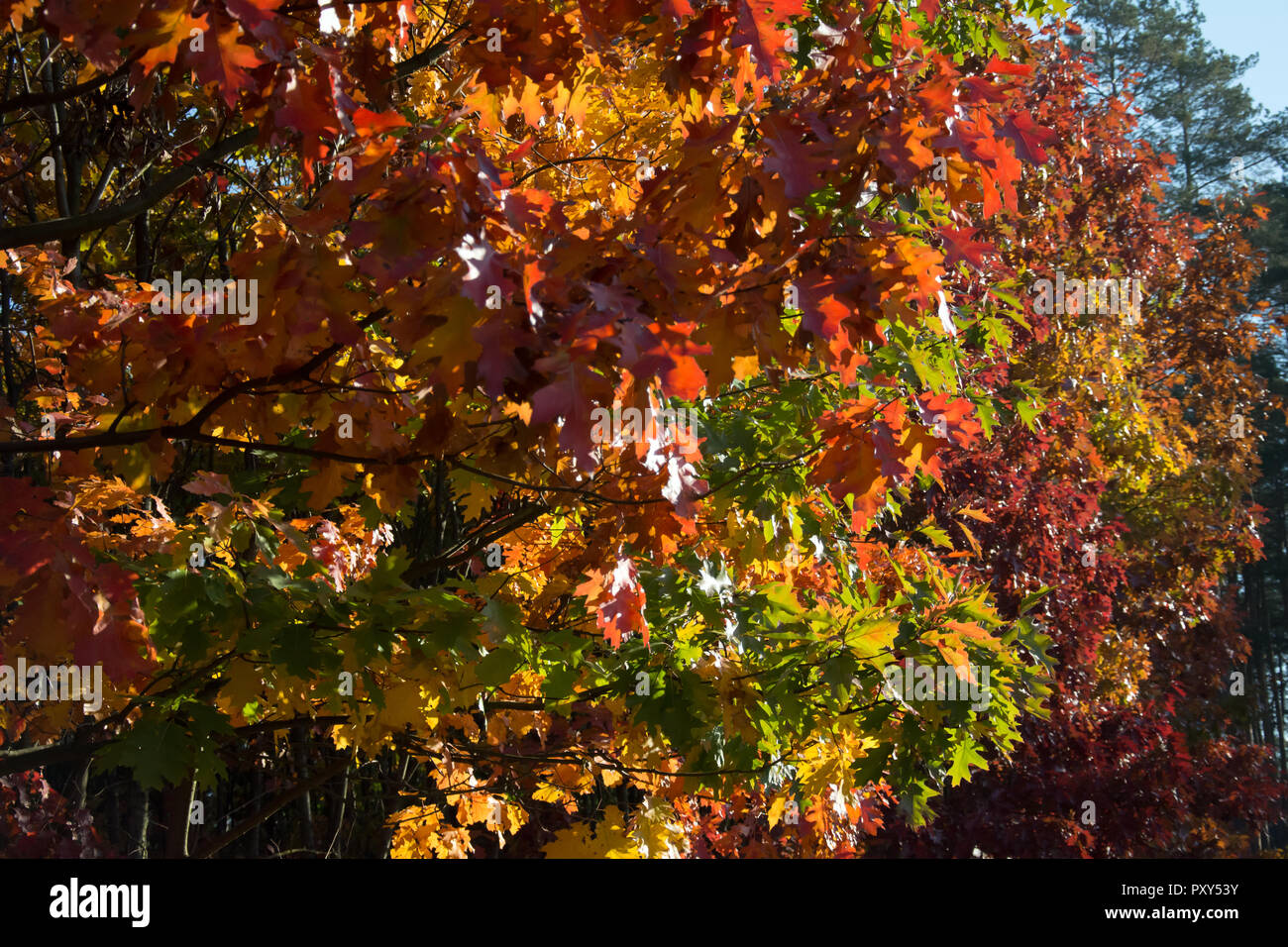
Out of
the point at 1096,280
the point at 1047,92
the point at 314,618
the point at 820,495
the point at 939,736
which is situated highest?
the point at 1047,92

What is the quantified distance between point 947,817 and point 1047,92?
334 inches

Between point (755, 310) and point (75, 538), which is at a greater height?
point (755, 310)

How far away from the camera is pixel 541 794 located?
6.25 m

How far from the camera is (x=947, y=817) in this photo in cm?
905

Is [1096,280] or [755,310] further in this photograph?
[1096,280]

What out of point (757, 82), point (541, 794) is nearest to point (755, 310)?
point (757, 82)

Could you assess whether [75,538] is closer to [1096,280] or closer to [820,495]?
[820,495]

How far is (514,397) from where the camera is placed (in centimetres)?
214

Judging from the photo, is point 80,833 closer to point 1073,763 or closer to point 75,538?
point 75,538

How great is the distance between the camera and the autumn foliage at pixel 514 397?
226 cm

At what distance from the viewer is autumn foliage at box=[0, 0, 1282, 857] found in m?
2.26
